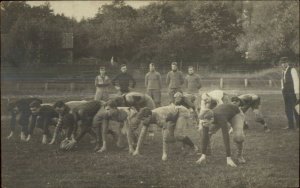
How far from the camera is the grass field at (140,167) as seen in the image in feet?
11.1

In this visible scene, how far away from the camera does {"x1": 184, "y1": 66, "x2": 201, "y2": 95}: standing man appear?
4633 mm

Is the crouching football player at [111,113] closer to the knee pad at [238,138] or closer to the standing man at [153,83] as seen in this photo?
the standing man at [153,83]

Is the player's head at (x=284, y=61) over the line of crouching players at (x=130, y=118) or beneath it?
over

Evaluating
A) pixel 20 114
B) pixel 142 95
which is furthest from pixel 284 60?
pixel 20 114

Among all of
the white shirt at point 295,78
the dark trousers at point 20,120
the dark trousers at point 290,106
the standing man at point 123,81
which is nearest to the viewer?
the dark trousers at point 20,120

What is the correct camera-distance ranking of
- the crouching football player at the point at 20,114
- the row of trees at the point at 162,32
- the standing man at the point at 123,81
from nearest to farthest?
1. the row of trees at the point at 162,32
2. the crouching football player at the point at 20,114
3. the standing man at the point at 123,81

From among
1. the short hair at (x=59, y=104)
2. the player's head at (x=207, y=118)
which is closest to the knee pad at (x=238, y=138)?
the player's head at (x=207, y=118)

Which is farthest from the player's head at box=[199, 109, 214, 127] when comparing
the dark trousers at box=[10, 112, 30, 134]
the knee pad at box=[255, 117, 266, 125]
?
the dark trousers at box=[10, 112, 30, 134]

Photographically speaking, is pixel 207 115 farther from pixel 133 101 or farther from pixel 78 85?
pixel 78 85

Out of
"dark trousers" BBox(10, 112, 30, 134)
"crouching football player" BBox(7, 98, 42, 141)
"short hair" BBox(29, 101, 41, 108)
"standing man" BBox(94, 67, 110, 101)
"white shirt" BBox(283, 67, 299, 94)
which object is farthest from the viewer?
"white shirt" BBox(283, 67, 299, 94)

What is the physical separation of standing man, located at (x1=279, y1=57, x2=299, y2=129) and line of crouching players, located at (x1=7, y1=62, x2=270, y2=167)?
409 millimetres

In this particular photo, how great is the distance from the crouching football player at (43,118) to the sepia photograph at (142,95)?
1 cm

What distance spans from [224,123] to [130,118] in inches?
A: 36.3

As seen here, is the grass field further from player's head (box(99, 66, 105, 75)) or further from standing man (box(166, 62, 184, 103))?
standing man (box(166, 62, 184, 103))
